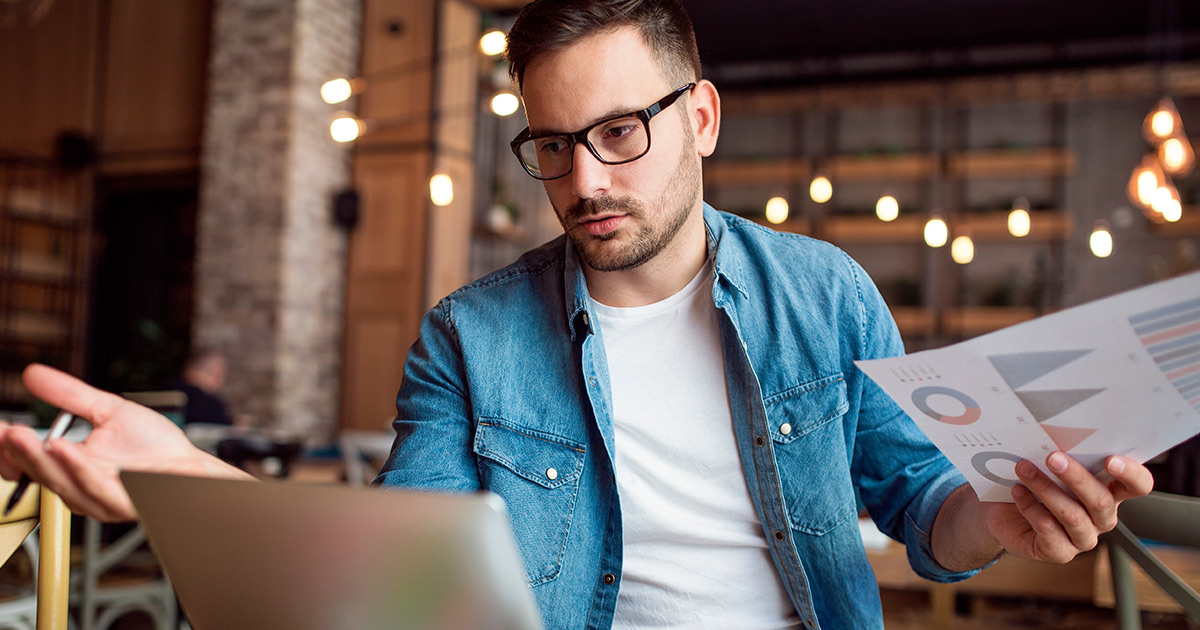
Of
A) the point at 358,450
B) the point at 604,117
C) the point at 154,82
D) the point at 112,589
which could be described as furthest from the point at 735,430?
the point at 154,82

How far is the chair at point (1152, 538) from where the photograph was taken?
1.05 m

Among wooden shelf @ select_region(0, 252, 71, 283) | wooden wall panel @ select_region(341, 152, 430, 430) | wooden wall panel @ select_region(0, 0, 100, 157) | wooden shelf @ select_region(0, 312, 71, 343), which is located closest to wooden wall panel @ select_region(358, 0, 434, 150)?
wooden wall panel @ select_region(341, 152, 430, 430)

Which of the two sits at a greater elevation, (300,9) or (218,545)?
(300,9)

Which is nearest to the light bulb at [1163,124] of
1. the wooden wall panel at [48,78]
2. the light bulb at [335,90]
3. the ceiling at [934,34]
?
the ceiling at [934,34]

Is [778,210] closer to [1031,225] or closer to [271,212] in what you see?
[1031,225]

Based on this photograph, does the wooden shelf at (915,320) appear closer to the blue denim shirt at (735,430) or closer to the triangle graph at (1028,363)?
the blue denim shirt at (735,430)

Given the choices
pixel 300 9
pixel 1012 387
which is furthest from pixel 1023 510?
pixel 300 9

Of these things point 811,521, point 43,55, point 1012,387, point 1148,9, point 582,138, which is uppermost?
point 1148,9

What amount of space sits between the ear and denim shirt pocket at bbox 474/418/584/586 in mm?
516

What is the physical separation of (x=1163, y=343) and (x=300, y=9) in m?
6.42

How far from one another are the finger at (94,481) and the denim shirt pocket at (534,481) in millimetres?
544

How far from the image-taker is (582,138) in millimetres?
1181

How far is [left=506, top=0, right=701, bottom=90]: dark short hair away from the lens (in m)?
1.19

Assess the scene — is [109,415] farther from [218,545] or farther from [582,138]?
[582,138]
